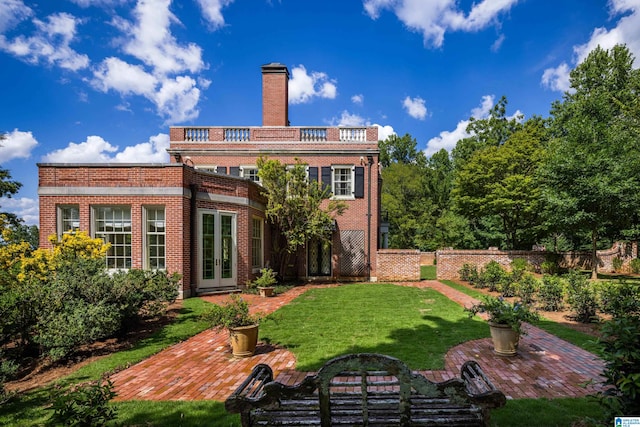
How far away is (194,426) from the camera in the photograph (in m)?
3.24

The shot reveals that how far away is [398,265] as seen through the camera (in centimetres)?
1617

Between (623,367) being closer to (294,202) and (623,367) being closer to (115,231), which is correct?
(294,202)

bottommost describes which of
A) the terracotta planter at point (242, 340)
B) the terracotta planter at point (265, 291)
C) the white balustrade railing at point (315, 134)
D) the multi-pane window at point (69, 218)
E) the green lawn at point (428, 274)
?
the green lawn at point (428, 274)

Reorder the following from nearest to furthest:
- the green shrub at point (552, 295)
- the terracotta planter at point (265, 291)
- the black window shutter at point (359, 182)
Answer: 1. the green shrub at point (552, 295)
2. the terracotta planter at point (265, 291)
3. the black window shutter at point (359, 182)

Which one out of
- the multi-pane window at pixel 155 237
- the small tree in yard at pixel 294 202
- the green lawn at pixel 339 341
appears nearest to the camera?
the green lawn at pixel 339 341

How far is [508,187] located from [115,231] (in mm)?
21502

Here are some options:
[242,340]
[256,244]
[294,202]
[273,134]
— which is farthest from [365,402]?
[273,134]

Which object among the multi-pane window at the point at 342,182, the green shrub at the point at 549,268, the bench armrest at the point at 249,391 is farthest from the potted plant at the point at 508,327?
the green shrub at the point at 549,268

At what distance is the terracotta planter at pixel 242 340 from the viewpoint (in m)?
5.27

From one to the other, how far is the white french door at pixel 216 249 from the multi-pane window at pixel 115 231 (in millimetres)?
2391

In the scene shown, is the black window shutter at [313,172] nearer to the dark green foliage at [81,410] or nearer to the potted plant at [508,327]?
the potted plant at [508,327]

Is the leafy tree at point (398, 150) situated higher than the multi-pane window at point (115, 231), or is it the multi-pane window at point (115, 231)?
the leafy tree at point (398, 150)

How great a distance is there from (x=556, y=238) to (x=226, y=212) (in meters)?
27.2

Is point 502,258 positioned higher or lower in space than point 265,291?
higher
